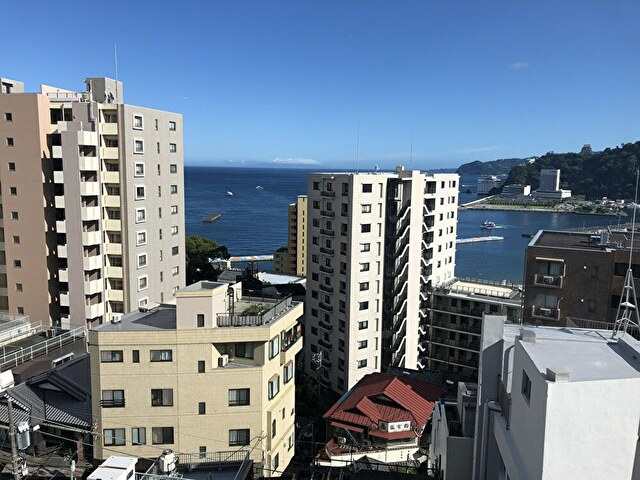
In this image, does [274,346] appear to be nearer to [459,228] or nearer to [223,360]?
[223,360]

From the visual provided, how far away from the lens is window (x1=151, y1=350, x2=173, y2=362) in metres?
14.9

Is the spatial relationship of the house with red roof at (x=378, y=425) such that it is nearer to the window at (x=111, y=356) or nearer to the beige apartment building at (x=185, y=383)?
the beige apartment building at (x=185, y=383)

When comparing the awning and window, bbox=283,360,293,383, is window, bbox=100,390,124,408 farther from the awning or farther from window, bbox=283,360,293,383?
Result: the awning

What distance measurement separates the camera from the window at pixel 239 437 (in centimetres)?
1521

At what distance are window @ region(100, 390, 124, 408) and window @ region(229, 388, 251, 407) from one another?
10.7 ft

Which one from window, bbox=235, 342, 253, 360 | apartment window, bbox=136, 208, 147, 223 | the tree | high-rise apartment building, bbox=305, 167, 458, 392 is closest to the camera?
window, bbox=235, 342, 253, 360

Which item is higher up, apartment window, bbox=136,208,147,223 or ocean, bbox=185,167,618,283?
apartment window, bbox=136,208,147,223

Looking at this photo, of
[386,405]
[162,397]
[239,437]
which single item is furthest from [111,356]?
[386,405]

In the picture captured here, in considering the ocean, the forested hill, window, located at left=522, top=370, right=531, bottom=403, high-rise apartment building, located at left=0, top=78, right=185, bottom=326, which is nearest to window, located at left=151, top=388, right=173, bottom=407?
window, located at left=522, top=370, right=531, bottom=403

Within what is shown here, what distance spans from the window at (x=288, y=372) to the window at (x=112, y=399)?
5.31 m

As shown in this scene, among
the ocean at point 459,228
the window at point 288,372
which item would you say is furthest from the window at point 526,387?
the ocean at point 459,228

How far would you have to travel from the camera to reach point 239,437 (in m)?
15.3

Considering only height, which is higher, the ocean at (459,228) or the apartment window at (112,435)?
the apartment window at (112,435)

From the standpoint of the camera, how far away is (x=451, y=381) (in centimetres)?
2597
